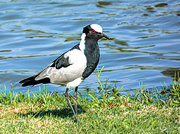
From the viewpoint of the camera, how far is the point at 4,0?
19.3m

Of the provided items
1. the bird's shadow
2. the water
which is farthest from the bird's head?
the water

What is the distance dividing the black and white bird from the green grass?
372mm

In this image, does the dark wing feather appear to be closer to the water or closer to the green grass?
the green grass

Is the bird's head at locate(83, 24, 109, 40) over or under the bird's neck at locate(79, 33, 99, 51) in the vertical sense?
over

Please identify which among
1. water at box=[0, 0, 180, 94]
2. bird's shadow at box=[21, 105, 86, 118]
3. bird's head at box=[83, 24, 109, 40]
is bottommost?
bird's shadow at box=[21, 105, 86, 118]

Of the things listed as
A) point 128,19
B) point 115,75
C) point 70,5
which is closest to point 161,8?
Result: point 128,19

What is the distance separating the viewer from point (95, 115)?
5789 millimetres

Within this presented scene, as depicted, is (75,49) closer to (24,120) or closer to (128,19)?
(24,120)

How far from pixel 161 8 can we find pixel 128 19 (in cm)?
216

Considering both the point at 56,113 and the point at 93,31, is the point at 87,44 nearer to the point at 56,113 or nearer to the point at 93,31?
the point at 93,31

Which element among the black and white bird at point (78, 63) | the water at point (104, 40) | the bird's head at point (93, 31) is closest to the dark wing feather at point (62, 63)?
the black and white bird at point (78, 63)

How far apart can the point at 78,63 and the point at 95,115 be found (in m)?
0.95

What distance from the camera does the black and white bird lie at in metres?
5.48

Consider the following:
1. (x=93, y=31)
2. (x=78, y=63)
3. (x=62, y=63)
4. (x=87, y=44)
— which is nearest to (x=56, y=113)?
(x=62, y=63)
